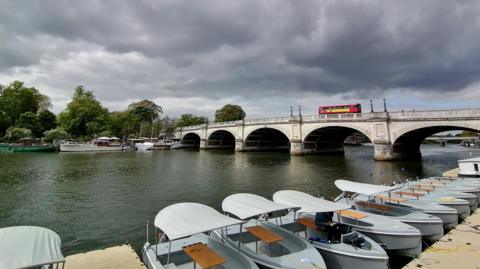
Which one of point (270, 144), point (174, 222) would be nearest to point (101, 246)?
point (174, 222)

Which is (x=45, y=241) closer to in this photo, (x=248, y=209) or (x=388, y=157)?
(x=248, y=209)

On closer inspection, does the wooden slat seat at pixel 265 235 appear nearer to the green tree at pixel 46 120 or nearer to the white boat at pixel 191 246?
the white boat at pixel 191 246

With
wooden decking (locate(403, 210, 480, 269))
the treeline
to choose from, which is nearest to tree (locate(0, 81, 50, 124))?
the treeline

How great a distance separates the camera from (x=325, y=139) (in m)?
65.1

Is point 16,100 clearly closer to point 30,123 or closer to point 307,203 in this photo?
point 30,123

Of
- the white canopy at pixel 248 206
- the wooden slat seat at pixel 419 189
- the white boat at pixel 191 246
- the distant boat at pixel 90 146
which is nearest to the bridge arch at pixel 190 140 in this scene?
the distant boat at pixel 90 146

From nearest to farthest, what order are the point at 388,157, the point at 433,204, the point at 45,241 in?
the point at 45,241 → the point at 433,204 → the point at 388,157

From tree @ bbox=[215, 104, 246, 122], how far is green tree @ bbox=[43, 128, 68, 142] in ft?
192

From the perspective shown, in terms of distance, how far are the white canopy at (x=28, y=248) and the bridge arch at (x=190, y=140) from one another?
310 ft

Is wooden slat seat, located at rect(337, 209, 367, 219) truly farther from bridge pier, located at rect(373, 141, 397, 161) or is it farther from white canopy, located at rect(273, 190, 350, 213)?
bridge pier, located at rect(373, 141, 397, 161)

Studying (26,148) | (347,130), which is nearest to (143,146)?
(26,148)

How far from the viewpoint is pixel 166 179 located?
91.7 feet

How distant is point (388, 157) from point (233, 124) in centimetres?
4313

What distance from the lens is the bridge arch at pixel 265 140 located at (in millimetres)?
74162
